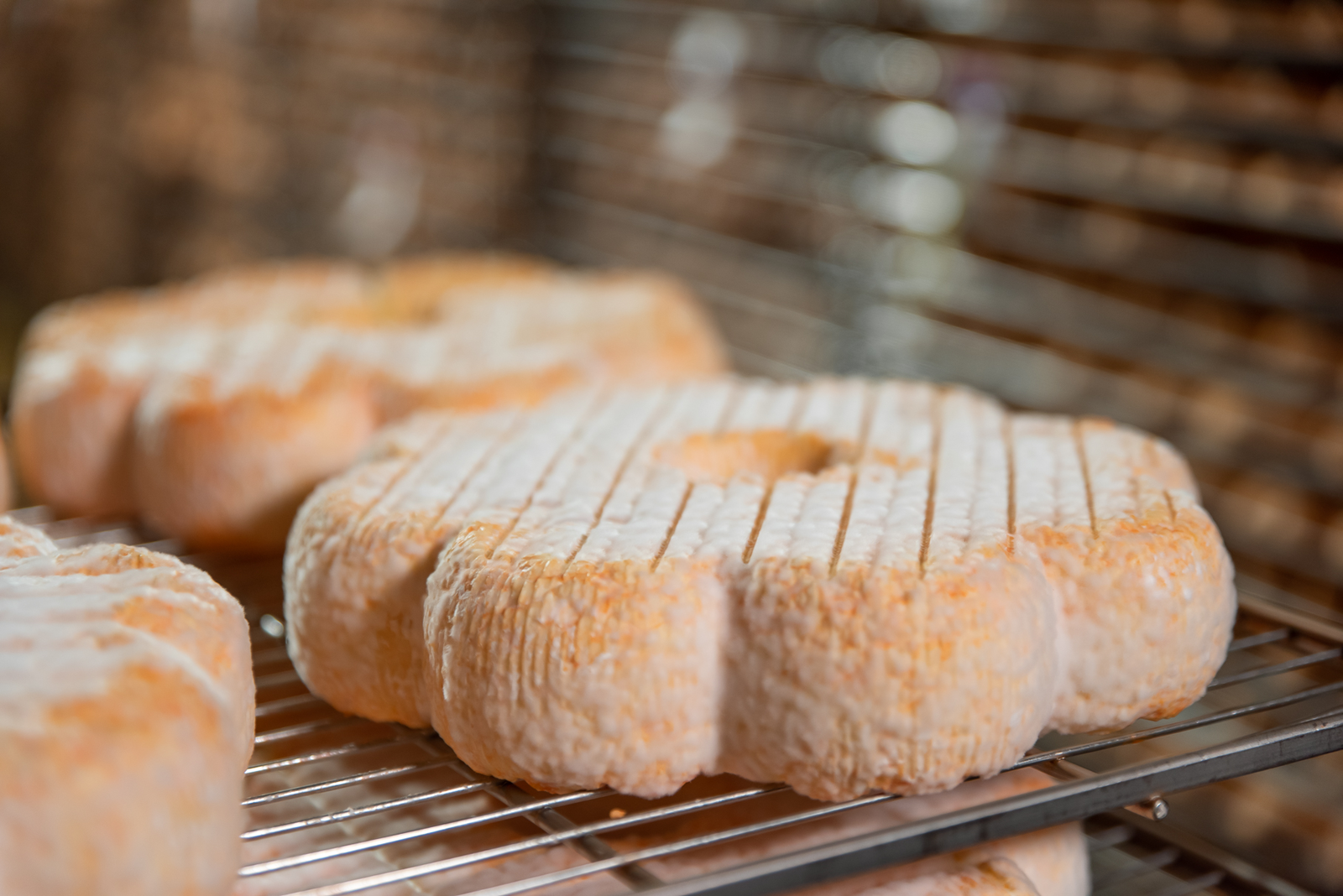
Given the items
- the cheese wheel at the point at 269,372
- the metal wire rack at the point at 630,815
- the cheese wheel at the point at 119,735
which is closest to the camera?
the cheese wheel at the point at 119,735

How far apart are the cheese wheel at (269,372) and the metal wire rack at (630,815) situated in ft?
0.49

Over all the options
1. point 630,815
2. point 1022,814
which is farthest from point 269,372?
point 1022,814

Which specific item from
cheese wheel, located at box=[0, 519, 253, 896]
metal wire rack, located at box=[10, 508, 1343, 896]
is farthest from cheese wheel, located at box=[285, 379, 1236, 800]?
cheese wheel, located at box=[0, 519, 253, 896]

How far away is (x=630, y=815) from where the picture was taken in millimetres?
814

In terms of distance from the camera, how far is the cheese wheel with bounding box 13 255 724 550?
1.21m

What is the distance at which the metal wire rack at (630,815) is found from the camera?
71 cm

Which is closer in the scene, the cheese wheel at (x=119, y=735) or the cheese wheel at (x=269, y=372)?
the cheese wheel at (x=119, y=735)

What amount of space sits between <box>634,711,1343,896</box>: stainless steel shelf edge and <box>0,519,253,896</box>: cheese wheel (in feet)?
0.81

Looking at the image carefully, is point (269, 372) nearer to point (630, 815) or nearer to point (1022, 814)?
point (630, 815)

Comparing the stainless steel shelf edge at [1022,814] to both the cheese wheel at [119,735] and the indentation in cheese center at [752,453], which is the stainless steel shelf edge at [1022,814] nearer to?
the cheese wheel at [119,735]

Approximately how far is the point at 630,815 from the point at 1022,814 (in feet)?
0.81

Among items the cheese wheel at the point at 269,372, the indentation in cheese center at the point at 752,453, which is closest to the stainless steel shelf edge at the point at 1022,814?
the indentation in cheese center at the point at 752,453

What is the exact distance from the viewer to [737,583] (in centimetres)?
81

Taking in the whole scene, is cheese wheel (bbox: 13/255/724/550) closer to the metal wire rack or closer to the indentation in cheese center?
the metal wire rack
